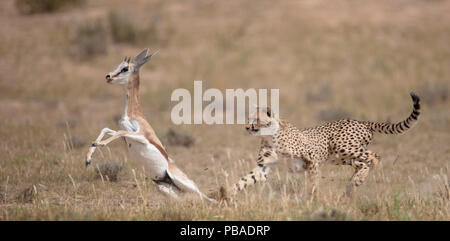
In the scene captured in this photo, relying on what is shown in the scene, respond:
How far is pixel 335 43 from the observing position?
2016cm

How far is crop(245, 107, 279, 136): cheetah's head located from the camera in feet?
20.4

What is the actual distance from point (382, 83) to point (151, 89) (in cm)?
740

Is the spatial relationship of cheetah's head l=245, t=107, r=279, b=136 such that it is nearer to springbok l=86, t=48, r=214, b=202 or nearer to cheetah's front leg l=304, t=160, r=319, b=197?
cheetah's front leg l=304, t=160, r=319, b=197

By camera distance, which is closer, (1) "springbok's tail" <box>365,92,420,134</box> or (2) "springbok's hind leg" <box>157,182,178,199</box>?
(2) "springbok's hind leg" <box>157,182,178,199</box>

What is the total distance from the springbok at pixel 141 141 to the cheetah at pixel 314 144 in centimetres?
54

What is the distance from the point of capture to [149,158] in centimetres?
568

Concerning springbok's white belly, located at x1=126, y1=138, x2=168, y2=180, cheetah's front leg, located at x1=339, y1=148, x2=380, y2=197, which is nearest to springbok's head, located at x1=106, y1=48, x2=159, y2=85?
springbok's white belly, located at x1=126, y1=138, x2=168, y2=180

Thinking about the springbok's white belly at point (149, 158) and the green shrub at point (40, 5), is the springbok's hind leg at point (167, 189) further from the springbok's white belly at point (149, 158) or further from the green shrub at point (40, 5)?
the green shrub at point (40, 5)

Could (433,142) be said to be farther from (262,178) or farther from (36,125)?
(36,125)

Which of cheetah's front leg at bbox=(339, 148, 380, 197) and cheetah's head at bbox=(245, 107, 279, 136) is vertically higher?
cheetah's head at bbox=(245, 107, 279, 136)

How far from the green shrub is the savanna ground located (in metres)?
0.26

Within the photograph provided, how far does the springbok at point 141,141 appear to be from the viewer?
5617mm

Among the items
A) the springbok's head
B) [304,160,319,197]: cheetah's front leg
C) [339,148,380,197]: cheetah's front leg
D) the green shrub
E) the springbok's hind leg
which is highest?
the green shrub
